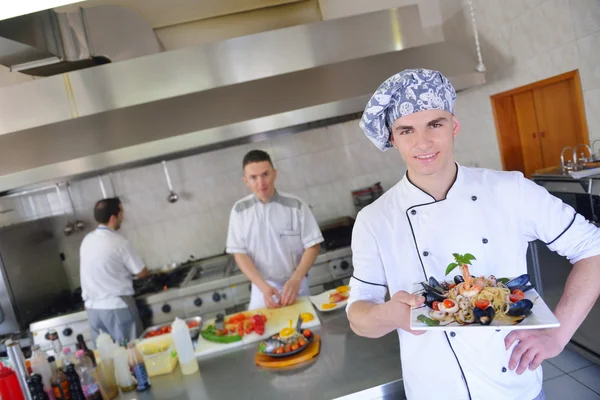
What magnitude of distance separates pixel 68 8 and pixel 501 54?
11.2ft

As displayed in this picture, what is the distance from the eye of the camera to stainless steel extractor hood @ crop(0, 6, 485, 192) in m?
2.78

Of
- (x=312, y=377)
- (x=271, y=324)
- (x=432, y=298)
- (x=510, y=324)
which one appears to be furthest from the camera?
(x=271, y=324)

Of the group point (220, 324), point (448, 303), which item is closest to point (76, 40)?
point (220, 324)

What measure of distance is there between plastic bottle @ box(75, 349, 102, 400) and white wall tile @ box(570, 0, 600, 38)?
9.84 feet

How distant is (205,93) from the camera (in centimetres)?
301

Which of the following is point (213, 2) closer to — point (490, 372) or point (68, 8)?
point (68, 8)

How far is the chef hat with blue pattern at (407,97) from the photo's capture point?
3.86ft

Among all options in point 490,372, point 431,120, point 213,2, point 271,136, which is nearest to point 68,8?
point 213,2

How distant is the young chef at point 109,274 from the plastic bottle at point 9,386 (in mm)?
1700

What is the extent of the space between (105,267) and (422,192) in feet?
9.12

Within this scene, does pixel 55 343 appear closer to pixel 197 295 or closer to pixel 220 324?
pixel 220 324

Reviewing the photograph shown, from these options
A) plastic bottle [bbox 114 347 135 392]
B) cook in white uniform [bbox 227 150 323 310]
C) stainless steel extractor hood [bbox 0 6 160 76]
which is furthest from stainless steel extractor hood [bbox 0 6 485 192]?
plastic bottle [bbox 114 347 135 392]

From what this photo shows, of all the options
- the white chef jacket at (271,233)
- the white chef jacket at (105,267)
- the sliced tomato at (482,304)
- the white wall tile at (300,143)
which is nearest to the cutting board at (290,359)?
the sliced tomato at (482,304)

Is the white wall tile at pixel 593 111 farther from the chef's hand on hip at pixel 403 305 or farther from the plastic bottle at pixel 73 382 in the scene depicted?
the plastic bottle at pixel 73 382
